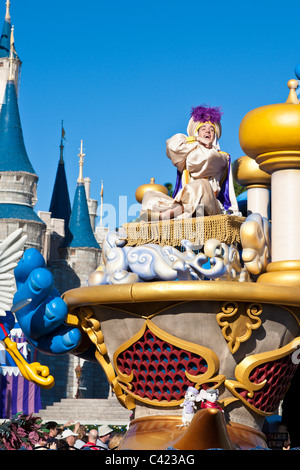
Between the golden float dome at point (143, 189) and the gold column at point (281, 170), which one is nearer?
the gold column at point (281, 170)

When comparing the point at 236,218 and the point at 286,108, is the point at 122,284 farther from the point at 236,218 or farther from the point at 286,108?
the point at 286,108

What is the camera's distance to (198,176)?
334 inches

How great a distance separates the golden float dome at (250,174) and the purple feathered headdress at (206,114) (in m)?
0.84

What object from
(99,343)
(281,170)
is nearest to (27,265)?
(99,343)

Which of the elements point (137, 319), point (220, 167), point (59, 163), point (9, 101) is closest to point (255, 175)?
point (220, 167)

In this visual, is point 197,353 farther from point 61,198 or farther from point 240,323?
point 61,198

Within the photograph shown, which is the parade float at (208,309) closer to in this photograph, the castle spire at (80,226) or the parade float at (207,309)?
the parade float at (207,309)

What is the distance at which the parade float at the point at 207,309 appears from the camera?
7.35 m

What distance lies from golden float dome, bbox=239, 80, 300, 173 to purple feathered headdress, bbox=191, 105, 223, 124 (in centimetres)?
72

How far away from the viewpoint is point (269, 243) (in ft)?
26.1

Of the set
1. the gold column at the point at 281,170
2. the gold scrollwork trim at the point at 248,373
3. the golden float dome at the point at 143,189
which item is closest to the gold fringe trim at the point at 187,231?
the gold column at the point at 281,170

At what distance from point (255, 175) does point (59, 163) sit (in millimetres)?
24006

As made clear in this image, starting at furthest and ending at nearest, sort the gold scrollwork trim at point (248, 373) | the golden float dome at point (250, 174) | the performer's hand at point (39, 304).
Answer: the golden float dome at point (250, 174), the performer's hand at point (39, 304), the gold scrollwork trim at point (248, 373)

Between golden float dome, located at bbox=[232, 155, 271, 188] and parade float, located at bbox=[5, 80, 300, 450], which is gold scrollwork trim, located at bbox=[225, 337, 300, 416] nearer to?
parade float, located at bbox=[5, 80, 300, 450]
